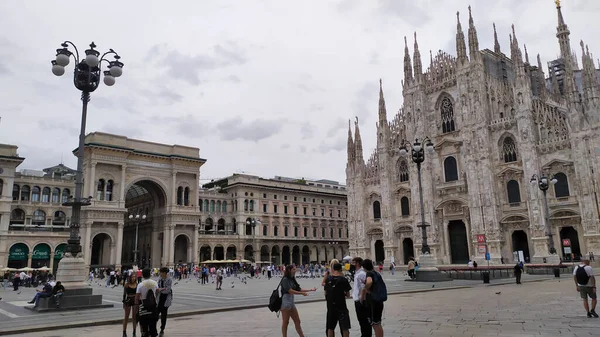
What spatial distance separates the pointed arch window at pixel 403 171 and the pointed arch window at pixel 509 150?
10929 mm

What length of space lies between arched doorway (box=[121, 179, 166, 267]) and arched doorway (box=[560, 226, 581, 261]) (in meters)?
39.8

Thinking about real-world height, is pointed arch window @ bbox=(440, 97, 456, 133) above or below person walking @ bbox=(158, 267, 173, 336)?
above

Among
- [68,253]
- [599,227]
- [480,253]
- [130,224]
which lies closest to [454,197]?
[480,253]

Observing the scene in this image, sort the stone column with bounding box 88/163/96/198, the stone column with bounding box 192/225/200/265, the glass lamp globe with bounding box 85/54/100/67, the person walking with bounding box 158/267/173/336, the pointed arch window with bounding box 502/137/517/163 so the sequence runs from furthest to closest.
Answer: the stone column with bounding box 192/225/200/265 < the stone column with bounding box 88/163/96/198 < the pointed arch window with bounding box 502/137/517/163 < the glass lamp globe with bounding box 85/54/100/67 < the person walking with bounding box 158/267/173/336

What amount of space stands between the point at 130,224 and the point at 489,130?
50038 mm

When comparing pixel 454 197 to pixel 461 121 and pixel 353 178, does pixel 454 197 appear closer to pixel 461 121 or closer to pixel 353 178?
pixel 461 121

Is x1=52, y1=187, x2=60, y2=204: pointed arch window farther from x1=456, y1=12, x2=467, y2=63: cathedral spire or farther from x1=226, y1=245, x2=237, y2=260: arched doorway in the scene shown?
x1=456, y1=12, x2=467, y2=63: cathedral spire

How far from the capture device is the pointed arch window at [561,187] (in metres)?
36.5

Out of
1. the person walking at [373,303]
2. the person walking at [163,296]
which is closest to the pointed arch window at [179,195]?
the person walking at [163,296]

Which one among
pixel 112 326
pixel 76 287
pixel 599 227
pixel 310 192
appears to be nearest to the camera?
pixel 112 326

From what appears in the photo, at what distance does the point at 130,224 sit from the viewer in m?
63.9

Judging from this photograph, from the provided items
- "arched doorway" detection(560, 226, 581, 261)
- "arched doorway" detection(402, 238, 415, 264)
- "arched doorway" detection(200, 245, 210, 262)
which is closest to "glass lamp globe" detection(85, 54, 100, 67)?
"arched doorway" detection(560, 226, 581, 261)

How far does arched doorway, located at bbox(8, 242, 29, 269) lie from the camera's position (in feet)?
153

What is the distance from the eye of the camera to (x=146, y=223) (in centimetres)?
5947
